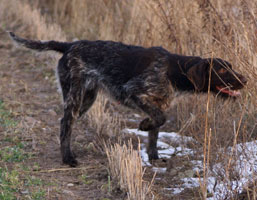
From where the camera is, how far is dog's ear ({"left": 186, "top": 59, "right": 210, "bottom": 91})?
4758mm

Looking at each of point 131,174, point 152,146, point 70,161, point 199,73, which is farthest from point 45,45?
point 131,174

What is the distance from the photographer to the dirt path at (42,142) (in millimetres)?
3990

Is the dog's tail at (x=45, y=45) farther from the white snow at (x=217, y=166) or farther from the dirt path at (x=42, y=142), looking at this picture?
the white snow at (x=217, y=166)

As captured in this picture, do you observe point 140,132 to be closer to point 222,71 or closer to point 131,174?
point 222,71

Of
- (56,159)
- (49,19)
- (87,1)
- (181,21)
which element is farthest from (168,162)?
(49,19)

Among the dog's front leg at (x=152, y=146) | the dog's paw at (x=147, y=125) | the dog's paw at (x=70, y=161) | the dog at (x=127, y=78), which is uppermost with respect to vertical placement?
the dog at (x=127, y=78)

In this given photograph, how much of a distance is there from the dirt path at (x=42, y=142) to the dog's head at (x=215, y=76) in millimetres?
1351

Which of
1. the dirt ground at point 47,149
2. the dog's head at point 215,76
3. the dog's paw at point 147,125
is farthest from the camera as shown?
the dog's paw at point 147,125

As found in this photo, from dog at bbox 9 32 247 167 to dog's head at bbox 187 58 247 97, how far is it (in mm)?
11

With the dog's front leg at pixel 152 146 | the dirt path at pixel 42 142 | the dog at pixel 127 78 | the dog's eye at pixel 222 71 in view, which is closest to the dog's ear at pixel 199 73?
the dog at pixel 127 78

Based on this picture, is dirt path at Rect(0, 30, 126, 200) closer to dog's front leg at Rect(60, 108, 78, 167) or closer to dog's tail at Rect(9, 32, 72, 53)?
dog's front leg at Rect(60, 108, 78, 167)

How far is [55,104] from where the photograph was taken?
6996mm

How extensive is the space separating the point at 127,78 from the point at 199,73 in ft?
2.89

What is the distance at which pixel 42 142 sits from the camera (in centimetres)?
534
